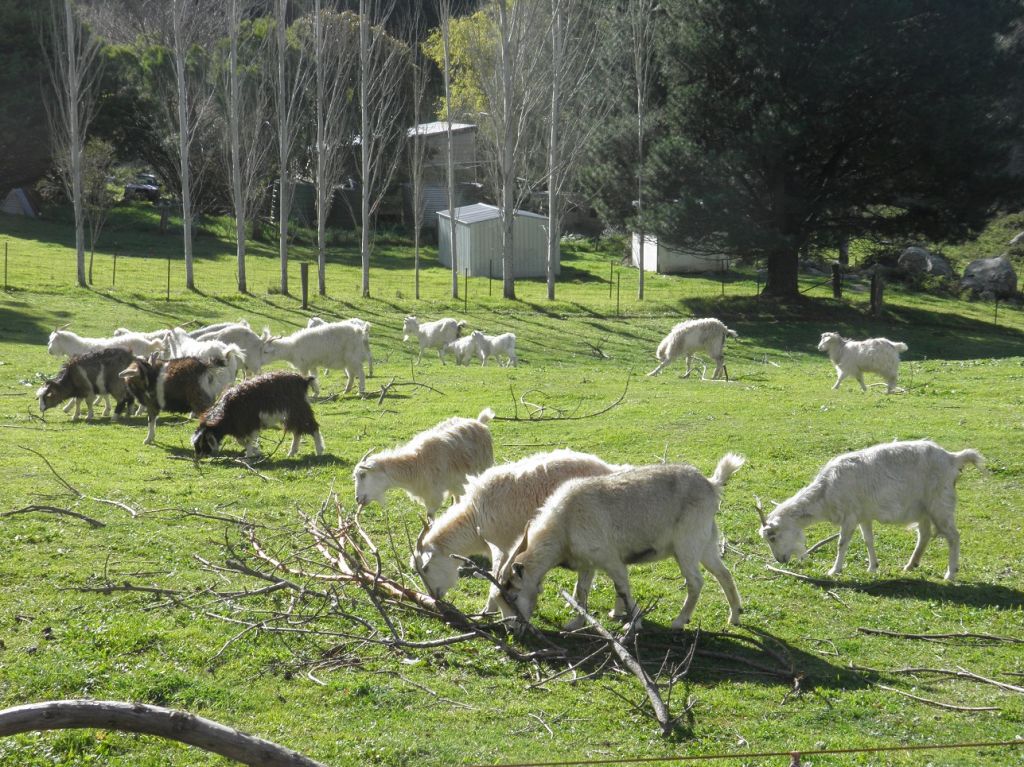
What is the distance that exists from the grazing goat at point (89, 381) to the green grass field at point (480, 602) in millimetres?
418

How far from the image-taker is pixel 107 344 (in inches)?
827

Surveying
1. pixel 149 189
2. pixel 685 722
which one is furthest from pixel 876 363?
pixel 149 189

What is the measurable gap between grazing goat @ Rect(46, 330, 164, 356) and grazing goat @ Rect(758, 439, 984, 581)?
12.7 m

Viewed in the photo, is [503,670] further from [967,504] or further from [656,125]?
[656,125]

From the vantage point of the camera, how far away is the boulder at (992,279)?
1799 inches

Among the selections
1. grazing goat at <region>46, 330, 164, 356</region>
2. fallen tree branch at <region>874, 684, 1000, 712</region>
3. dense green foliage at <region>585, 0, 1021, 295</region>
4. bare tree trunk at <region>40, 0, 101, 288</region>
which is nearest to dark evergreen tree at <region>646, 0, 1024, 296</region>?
dense green foliage at <region>585, 0, 1021, 295</region>

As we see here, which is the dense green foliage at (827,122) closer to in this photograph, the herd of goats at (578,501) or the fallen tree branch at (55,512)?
the herd of goats at (578,501)

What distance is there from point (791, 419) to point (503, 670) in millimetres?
11068

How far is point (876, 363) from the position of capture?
73.2 ft

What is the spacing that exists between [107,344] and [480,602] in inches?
563

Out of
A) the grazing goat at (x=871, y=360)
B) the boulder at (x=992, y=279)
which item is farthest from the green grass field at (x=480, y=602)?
the boulder at (x=992, y=279)

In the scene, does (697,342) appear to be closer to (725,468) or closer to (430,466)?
(430,466)

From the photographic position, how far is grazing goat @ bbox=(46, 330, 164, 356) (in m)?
20.8

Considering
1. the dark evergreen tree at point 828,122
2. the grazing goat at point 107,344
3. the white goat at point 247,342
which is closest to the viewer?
the grazing goat at point 107,344
